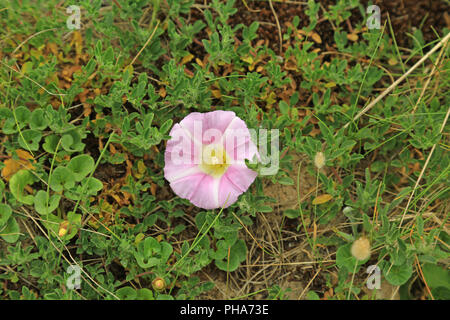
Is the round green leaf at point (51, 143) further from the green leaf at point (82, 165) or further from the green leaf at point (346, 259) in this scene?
the green leaf at point (346, 259)

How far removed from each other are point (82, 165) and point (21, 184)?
1.13 feet

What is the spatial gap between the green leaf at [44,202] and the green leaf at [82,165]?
17 centimetres

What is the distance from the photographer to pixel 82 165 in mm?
2598

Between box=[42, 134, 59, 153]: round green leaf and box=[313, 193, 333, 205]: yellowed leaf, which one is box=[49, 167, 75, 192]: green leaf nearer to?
box=[42, 134, 59, 153]: round green leaf

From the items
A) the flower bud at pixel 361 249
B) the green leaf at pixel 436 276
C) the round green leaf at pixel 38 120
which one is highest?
the round green leaf at pixel 38 120

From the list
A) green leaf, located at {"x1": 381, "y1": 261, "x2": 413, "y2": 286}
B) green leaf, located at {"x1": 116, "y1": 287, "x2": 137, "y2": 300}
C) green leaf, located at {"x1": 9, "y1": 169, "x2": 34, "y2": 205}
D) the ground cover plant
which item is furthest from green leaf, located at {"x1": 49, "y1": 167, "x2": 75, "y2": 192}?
green leaf, located at {"x1": 381, "y1": 261, "x2": 413, "y2": 286}

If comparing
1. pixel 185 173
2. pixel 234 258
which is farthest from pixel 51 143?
pixel 234 258

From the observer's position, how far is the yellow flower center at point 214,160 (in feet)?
8.21

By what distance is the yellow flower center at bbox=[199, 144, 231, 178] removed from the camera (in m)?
2.50

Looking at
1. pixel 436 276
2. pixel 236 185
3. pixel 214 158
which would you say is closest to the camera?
pixel 236 185

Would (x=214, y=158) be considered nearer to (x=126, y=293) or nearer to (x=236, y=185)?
(x=236, y=185)

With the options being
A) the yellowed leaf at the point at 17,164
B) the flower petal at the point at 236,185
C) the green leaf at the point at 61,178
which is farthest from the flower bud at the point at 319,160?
the yellowed leaf at the point at 17,164
